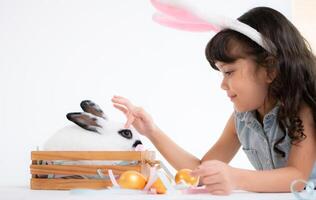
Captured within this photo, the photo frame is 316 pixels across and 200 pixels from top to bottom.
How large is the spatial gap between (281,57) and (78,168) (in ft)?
1.54

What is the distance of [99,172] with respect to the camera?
0.95 meters

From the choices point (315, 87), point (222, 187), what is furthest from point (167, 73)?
point (222, 187)

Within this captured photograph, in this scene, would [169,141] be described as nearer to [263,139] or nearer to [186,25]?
[263,139]

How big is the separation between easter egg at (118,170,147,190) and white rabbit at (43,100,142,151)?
0.14 meters

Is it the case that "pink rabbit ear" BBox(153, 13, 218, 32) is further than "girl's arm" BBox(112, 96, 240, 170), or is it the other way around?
"girl's arm" BBox(112, 96, 240, 170)

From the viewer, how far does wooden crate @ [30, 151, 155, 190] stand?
37.4 inches

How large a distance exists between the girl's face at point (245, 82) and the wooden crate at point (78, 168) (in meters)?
0.25

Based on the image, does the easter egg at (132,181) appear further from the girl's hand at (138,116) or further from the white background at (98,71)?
the white background at (98,71)

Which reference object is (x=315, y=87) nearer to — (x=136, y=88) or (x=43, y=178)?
(x=43, y=178)

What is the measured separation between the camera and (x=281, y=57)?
1.10m

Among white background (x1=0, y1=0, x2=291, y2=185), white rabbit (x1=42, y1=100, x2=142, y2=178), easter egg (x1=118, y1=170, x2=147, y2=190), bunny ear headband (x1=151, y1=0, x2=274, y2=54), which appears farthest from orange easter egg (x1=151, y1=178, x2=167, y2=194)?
white background (x1=0, y1=0, x2=291, y2=185)

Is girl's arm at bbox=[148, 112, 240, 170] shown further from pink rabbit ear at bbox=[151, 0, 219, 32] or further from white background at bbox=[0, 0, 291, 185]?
white background at bbox=[0, 0, 291, 185]

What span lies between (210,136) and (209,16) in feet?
4.01

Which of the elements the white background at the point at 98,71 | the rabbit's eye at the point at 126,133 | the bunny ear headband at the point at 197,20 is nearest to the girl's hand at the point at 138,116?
the rabbit's eye at the point at 126,133
